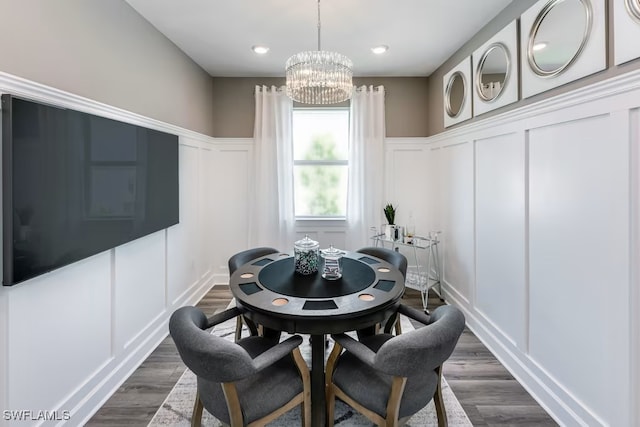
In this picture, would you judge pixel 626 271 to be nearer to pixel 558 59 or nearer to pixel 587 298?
pixel 587 298

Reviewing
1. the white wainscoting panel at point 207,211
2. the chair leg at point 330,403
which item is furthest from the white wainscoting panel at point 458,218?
the white wainscoting panel at point 207,211

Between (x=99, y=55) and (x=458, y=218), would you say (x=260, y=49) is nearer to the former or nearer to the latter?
(x=99, y=55)

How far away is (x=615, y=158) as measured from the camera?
1.45 m

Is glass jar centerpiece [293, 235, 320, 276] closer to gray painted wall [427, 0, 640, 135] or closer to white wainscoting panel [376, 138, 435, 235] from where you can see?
gray painted wall [427, 0, 640, 135]

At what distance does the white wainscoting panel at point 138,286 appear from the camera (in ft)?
7.10

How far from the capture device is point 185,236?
3.30 meters

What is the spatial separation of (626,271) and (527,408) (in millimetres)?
1036

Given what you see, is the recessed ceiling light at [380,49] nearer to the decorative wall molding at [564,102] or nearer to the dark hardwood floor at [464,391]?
the decorative wall molding at [564,102]

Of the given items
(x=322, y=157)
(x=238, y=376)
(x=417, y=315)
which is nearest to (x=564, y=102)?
(x=417, y=315)

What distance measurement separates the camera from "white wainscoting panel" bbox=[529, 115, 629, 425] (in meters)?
1.46

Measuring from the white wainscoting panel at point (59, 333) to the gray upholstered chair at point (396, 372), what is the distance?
A: 56.2 inches

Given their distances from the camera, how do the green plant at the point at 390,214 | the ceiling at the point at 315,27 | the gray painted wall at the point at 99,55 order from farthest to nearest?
the green plant at the point at 390,214, the ceiling at the point at 315,27, the gray painted wall at the point at 99,55

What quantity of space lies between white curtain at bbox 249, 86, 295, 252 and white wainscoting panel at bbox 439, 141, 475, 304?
1818 millimetres

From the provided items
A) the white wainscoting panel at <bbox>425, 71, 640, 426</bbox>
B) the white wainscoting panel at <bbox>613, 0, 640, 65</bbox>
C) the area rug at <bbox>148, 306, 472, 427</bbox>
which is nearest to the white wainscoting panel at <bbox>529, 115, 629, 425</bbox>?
the white wainscoting panel at <bbox>425, 71, 640, 426</bbox>
